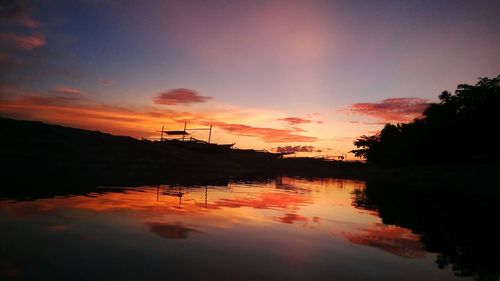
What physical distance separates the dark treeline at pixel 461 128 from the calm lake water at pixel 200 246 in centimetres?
5426

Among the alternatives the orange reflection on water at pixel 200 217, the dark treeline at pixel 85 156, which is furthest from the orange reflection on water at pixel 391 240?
the dark treeline at pixel 85 156

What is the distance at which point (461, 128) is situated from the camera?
5784 cm

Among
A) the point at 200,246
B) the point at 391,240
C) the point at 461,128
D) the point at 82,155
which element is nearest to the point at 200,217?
the point at 200,246

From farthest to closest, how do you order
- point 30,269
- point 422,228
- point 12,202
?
point 422,228 < point 12,202 < point 30,269

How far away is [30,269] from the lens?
4.79 meters

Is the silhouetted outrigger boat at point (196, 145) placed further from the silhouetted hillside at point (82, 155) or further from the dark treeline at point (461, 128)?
the dark treeline at point (461, 128)

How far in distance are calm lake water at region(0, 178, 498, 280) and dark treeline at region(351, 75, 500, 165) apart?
2136 inches

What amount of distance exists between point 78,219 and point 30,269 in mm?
3969

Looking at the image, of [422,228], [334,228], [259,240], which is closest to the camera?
[259,240]

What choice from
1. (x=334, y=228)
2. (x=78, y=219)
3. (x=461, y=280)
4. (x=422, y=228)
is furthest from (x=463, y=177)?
(x=78, y=219)

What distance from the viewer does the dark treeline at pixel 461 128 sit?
55.0 metres

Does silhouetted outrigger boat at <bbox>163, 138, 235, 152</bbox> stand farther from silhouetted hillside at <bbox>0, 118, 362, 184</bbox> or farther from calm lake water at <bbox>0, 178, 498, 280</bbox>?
calm lake water at <bbox>0, 178, 498, 280</bbox>

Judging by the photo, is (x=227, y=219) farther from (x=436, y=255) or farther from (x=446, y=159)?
(x=446, y=159)

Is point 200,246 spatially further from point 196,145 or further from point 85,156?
point 196,145
